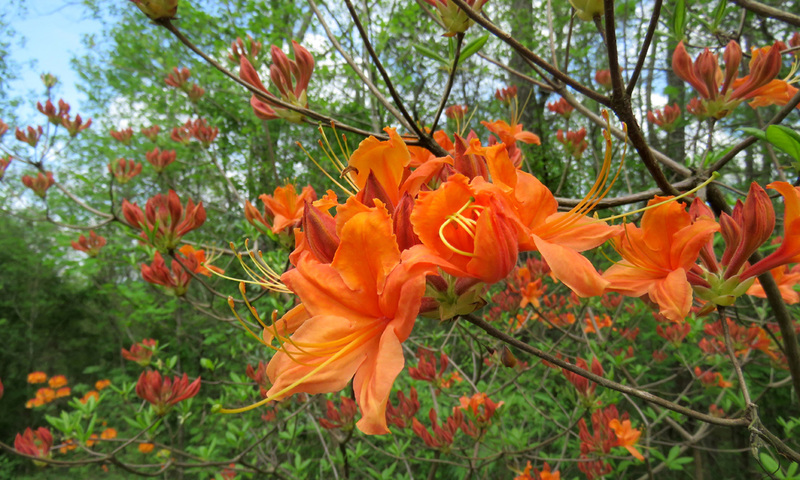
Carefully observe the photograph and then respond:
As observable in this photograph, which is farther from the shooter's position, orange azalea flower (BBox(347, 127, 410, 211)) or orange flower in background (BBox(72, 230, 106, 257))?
orange flower in background (BBox(72, 230, 106, 257))

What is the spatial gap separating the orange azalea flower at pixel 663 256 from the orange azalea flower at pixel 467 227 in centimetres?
28

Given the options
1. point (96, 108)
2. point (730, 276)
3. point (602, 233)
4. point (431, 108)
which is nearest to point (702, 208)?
point (730, 276)

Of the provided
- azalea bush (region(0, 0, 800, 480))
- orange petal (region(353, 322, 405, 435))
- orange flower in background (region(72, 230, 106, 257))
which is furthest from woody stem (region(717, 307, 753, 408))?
orange flower in background (region(72, 230, 106, 257))

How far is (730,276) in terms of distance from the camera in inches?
35.9

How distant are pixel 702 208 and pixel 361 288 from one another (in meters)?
0.71

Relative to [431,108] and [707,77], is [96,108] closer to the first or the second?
[431,108]

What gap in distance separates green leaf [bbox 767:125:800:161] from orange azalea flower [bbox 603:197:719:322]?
22cm

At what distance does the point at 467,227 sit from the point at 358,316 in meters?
0.23

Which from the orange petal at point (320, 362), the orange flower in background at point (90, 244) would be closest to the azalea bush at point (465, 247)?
the orange petal at point (320, 362)

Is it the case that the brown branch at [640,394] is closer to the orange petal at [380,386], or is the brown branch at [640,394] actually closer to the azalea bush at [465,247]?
the azalea bush at [465,247]

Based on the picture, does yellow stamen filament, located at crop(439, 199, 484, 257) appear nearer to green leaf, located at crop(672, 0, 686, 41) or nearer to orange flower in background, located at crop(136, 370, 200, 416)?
green leaf, located at crop(672, 0, 686, 41)

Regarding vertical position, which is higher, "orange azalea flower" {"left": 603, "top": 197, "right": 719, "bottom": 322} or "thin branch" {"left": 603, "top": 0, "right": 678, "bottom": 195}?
"thin branch" {"left": 603, "top": 0, "right": 678, "bottom": 195}

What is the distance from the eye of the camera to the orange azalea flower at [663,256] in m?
0.74

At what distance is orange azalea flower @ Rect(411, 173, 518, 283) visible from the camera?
58 centimetres
